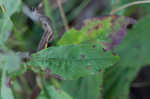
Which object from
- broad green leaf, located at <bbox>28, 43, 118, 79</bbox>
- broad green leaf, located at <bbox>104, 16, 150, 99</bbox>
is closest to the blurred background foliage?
broad green leaf, located at <bbox>104, 16, 150, 99</bbox>

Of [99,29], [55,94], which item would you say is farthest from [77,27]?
[55,94]

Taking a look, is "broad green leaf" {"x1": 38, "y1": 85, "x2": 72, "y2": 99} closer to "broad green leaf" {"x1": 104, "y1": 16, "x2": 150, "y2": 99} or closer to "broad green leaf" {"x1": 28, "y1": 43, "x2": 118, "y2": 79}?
"broad green leaf" {"x1": 28, "y1": 43, "x2": 118, "y2": 79}

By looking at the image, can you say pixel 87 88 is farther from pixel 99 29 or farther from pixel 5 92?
pixel 5 92

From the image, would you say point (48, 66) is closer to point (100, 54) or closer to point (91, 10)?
point (100, 54)

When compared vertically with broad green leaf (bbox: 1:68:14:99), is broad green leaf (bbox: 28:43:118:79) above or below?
above

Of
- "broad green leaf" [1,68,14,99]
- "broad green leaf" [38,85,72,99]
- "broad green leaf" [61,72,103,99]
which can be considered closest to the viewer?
"broad green leaf" [1,68,14,99]

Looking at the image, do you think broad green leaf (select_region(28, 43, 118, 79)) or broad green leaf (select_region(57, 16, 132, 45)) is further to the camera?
broad green leaf (select_region(57, 16, 132, 45))

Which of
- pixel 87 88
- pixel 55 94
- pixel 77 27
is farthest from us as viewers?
pixel 77 27
